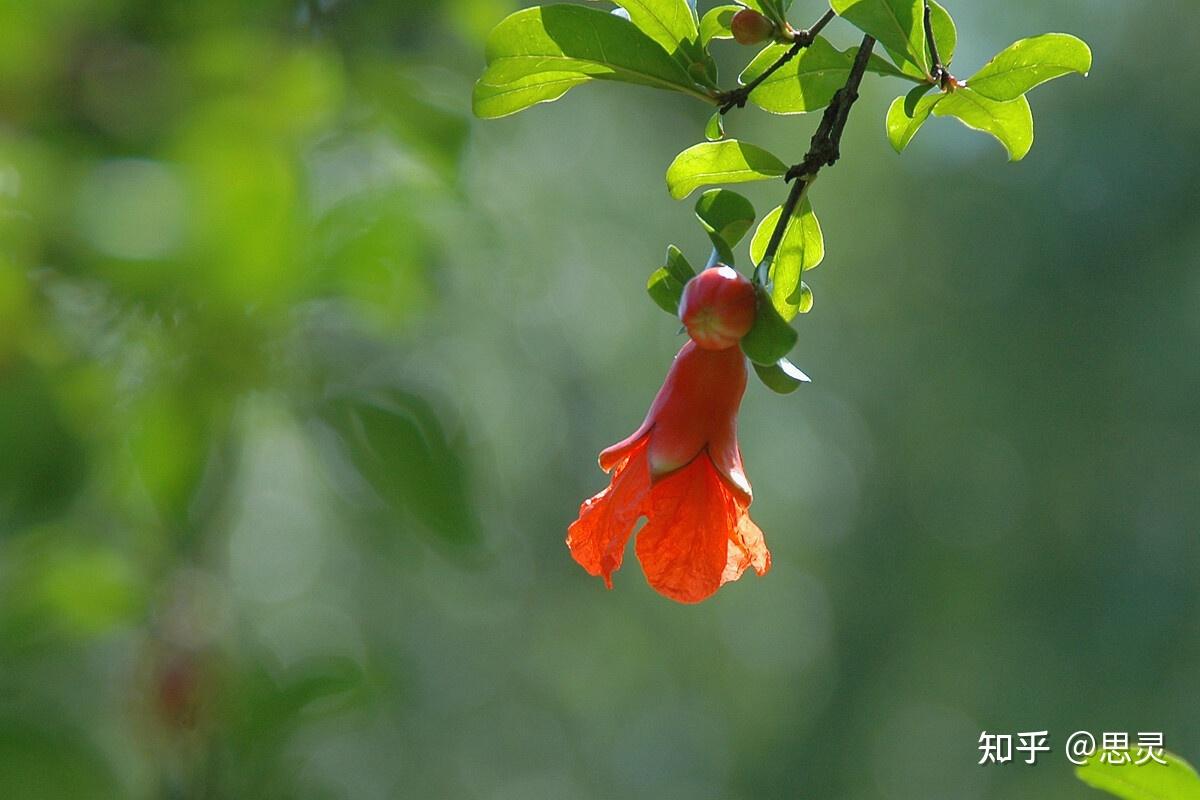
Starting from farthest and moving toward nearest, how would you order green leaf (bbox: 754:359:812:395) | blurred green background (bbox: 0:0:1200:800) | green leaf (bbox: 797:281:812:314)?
blurred green background (bbox: 0:0:1200:800) < green leaf (bbox: 797:281:812:314) < green leaf (bbox: 754:359:812:395)

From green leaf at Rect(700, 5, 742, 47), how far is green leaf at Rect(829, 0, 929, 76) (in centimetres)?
6

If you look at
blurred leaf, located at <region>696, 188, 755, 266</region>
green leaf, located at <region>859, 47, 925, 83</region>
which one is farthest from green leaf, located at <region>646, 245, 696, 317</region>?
green leaf, located at <region>859, 47, 925, 83</region>

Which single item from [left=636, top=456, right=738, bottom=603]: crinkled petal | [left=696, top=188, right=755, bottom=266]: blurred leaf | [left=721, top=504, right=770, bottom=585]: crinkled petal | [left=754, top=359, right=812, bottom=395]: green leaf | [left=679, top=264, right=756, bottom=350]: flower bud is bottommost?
[left=721, top=504, right=770, bottom=585]: crinkled petal

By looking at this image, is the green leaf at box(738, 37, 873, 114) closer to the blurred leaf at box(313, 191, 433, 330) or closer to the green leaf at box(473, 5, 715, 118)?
the green leaf at box(473, 5, 715, 118)

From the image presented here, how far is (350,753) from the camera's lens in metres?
7.11

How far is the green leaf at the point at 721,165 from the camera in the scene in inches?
25.3

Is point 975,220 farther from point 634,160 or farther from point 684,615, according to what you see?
point 684,615

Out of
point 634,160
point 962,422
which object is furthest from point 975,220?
point 634,160

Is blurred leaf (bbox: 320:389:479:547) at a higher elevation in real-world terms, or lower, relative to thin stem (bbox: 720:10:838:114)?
lower

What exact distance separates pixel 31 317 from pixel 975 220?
21.7 ft

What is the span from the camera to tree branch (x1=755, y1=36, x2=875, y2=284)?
555 millimetres

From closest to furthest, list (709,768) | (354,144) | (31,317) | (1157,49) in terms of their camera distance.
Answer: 1. (31,317)
2. (354,144)
3. (1157,49)
4. (709,768)

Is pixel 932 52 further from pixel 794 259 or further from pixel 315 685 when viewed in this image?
pixel 315 685

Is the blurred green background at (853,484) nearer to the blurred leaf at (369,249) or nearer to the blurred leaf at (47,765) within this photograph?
the blurred leaf at (369,249)
